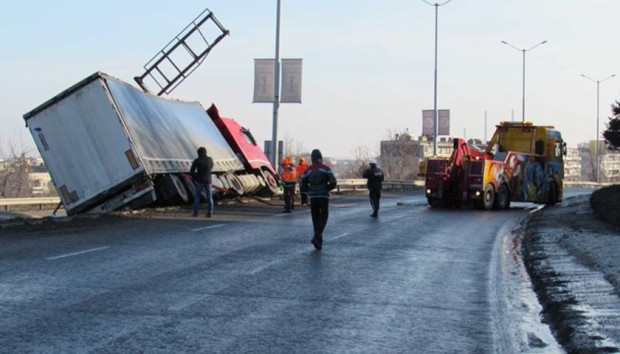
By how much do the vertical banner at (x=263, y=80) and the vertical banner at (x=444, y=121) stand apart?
23.5 m

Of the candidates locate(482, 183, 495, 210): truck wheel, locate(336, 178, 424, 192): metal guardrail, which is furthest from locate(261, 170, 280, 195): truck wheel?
locate(336, 178, 424, 192): metal guardrail

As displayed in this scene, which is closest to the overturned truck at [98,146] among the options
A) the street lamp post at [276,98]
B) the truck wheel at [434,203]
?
the truck wheel at [434,203]

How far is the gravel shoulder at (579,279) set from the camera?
24.0ft

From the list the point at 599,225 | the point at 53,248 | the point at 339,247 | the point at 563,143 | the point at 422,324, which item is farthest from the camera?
the point at 563,143

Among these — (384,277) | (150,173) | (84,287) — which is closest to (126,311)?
(84,287)

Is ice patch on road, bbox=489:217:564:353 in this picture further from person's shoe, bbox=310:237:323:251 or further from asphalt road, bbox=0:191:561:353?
person's shoe, bbox=310:237:323:251

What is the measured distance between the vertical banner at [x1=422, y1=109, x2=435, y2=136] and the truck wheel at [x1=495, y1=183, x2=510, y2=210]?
23462mm

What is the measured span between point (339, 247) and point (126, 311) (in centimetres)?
695

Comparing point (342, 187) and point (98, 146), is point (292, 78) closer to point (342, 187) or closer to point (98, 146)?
point (98, 146)

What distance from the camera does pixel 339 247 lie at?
570 inches

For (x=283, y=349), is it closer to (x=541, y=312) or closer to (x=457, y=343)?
(x=457, y=343)

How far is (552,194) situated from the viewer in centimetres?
3247

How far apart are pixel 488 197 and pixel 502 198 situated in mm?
1102

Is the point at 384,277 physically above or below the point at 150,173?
below
